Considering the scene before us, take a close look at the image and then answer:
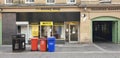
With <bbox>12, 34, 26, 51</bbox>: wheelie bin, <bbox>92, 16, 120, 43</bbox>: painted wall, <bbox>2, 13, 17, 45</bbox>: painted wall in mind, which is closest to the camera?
<bbox>12, 34, 26, 51</bbox>: wheelie bin

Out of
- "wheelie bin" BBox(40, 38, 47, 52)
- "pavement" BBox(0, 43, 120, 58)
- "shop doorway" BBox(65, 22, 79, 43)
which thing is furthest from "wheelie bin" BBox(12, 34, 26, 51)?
"shop doorway" BBox(65, 22, 79, 43)

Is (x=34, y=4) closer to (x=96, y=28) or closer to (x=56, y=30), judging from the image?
(x=56, y=30)

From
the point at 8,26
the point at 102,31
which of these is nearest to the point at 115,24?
the point at 102,31

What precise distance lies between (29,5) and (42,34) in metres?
3.36

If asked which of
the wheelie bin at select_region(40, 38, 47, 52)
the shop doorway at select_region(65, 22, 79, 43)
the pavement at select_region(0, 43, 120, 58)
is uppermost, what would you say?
the shop doorway at select_region(65, 22, 79, 43)

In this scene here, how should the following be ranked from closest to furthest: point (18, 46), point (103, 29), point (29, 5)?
point (18, 46)
point (29, 5)
point (103, 29)

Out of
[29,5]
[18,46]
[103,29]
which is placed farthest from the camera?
[103,29]

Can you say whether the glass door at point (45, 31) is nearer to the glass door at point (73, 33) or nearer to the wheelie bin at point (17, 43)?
the glass door at point (73, 33)

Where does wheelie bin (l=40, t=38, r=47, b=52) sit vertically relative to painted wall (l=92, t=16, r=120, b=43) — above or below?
below

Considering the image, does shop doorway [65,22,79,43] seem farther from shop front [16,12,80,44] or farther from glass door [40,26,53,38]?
glass door [40,26,53,38]

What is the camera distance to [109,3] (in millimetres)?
25812

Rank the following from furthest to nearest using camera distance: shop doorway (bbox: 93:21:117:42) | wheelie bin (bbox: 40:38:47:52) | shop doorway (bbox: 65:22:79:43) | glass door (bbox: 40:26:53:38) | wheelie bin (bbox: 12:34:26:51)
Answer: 1. shop doorway (bbox: 93:21:117:42)
2. shop doorway (bbox: 65:22:79:43)
3. glass door (bbox: 40:26:53:38)
4. wheelie bin (bbox: 40:38:47:52)
5. wheelie bin (bbox: 12:34:26:51)

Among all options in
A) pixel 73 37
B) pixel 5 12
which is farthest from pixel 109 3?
pixel 5 12

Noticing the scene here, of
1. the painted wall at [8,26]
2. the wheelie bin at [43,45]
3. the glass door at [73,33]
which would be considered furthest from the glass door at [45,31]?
the wheelie bin at [43,45]
